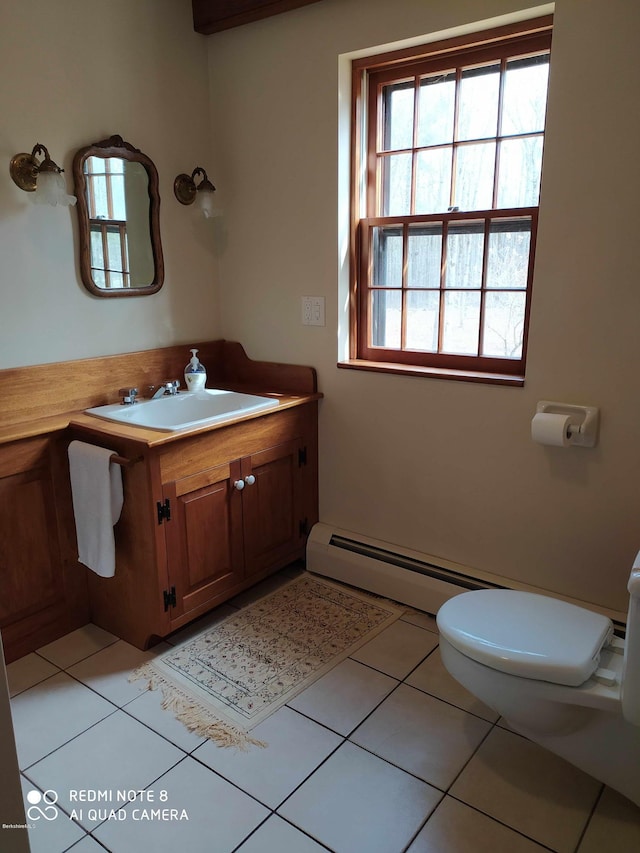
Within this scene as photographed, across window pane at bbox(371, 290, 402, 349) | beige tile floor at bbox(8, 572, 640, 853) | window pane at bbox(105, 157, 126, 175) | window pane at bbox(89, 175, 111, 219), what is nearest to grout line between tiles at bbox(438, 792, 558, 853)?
beige tile floor at bbox(8, 572, 640, 853)

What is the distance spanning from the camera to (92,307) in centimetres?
236

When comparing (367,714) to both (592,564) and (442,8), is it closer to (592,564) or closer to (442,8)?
(592,564)

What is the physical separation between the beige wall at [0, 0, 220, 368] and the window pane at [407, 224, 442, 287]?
946 mm

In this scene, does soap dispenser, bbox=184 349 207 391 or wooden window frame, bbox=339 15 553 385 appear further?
soap dispenser, bbox=184 349 207 391

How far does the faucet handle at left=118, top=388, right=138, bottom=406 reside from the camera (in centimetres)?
239

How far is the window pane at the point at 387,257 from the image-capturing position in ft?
8.00

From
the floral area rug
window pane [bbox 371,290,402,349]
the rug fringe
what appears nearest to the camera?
the rug fringe

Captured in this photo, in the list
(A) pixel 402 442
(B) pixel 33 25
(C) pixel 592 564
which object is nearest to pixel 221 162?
(B) pixel 33 25

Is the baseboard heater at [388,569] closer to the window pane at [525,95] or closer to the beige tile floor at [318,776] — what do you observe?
the beige tile floor at [318,776]

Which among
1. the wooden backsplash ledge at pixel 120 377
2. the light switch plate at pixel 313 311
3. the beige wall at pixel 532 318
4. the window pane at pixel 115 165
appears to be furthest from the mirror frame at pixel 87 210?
the light switch plate at pixel 313 311

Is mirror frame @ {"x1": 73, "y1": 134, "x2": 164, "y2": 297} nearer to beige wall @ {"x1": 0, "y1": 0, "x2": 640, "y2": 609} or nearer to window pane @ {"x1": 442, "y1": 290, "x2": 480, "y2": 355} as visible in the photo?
beige wall @ {"x1": 0, "y1": 0, "x2": 640, "y2": 609}

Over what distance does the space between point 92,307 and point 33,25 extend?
3.01 feet

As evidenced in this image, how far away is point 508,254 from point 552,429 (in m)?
0.65

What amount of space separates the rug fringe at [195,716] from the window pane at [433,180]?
186 cm
